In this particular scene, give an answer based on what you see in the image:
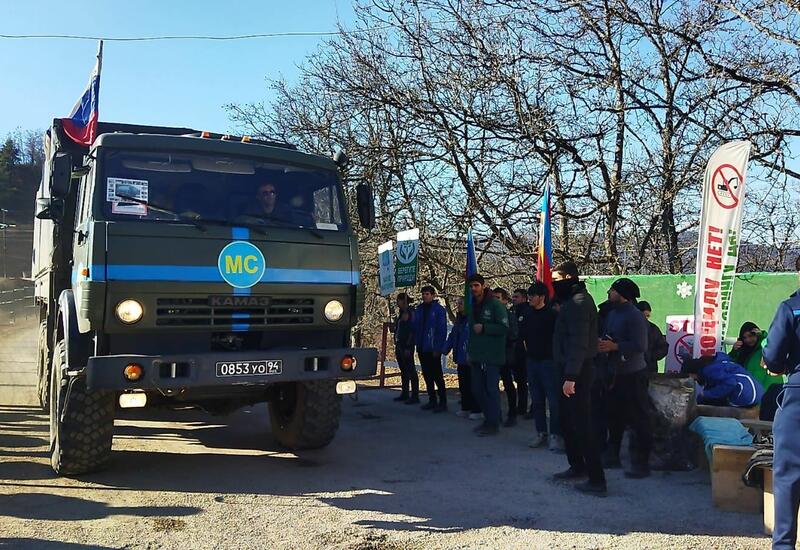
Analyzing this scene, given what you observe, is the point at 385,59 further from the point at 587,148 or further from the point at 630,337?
the point at 630,337

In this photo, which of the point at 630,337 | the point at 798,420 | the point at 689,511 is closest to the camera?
the point at 798,420

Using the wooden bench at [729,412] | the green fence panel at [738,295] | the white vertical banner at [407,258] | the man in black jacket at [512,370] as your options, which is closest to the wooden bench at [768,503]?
the wooden bench at [729,412]

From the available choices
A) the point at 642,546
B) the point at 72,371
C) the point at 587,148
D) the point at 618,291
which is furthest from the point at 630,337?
the point at 587,148

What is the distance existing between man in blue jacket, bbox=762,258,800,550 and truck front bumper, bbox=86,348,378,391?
3.18m

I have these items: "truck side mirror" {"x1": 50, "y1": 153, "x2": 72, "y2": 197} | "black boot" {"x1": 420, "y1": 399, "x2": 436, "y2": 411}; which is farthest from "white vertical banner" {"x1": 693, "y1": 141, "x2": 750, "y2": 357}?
"truck side mirror" {"x1": 50, "y1": 153, "x2": 72, "y2": 197}

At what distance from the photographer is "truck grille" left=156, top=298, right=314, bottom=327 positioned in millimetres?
5469

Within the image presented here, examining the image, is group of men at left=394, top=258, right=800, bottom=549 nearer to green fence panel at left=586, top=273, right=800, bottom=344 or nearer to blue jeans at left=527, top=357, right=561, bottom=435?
blue jeans at left=527, top=357, right=561, bottom=435

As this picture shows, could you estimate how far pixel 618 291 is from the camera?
621 cm

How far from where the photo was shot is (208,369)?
17.6 ft

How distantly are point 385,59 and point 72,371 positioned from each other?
10029 mm

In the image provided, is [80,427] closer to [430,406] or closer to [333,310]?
[333,310]

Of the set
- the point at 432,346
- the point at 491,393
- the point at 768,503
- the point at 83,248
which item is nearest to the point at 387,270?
the point at 432,346

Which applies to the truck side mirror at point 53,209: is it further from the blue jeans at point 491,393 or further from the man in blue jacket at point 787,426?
the man in blue jacket at point 787,426

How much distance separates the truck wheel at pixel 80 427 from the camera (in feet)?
18.5
